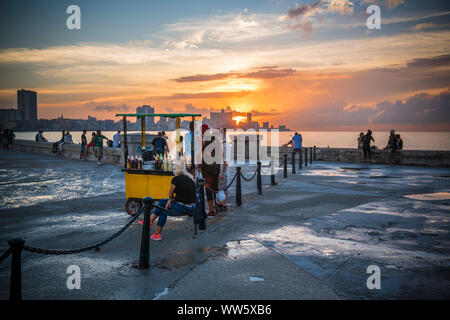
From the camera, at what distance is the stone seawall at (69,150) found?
23.1m

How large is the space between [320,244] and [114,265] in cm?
364

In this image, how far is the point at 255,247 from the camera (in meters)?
6.40

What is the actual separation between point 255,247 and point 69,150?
25.9 meters

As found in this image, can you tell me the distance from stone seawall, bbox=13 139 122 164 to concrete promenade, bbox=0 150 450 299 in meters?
11.2

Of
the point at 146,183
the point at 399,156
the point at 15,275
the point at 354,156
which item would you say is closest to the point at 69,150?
the point at 354,156

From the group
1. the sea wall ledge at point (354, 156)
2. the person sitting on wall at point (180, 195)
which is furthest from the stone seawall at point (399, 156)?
the person sitting on wall at point (180, 195)

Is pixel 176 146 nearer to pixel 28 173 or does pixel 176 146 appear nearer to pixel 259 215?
pixel 259 215

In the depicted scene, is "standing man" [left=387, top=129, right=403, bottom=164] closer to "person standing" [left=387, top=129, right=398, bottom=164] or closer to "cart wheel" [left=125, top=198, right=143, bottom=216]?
"person standing" [left=387, top=129, right=398, bottom=164]

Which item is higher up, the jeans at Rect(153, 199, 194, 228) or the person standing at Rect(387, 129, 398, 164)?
the person standing at Rect(387, 129, 398, 164)

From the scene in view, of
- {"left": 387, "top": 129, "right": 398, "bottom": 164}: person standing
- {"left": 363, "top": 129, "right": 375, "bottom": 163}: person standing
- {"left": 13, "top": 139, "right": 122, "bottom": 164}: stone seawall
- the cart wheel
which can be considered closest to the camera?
the cart wheel

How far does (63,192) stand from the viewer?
12.4m

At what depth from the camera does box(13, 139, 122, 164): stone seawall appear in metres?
23.1

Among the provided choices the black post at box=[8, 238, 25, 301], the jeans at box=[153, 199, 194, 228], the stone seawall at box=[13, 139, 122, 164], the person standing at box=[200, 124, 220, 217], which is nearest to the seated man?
the jeans at box=[153, 199, 194, 228]
